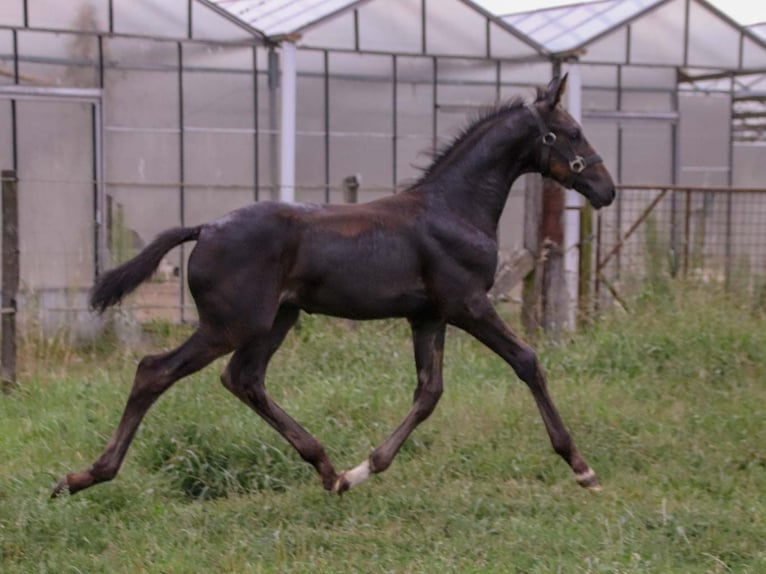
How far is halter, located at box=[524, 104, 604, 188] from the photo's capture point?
6.99 meters

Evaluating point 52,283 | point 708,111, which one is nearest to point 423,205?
point 52,283

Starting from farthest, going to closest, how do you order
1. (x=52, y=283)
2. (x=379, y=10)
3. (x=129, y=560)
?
1. (x=379, y=10)
2. (x=52, y=283)
3. (x=129, y=560)

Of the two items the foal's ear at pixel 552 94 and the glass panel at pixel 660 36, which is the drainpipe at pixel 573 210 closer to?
the glass panel at pixel 660 36

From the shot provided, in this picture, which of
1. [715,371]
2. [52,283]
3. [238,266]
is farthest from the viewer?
→ [52,283]

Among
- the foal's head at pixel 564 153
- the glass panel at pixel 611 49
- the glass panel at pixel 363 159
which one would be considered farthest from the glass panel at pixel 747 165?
the foal's head at pixel 564 153

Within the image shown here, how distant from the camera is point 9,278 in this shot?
9914 mm

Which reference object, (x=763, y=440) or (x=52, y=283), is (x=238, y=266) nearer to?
(x=763, y=440)

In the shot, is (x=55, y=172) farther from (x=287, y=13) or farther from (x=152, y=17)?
(x=287, y=13)

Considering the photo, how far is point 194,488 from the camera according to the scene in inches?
270

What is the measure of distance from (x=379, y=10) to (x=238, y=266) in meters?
10.8

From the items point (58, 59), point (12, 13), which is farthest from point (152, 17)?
point (12, 13)

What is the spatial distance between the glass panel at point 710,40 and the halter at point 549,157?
40.4 feet

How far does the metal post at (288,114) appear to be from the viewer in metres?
15.4

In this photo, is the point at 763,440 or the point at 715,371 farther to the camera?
the point at 715,371
